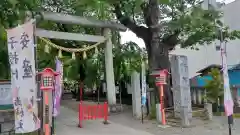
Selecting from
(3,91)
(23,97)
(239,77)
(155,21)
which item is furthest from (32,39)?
(239,77)

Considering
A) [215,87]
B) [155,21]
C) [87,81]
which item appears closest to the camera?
[215,87]

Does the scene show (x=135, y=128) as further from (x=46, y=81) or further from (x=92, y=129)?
(x=46, y=81)

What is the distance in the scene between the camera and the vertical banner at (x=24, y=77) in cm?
682

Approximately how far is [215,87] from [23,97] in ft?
30.8

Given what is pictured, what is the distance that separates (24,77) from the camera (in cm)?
691

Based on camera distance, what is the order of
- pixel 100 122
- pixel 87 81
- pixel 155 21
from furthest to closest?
1. pixel 87 81
2. pixel 155 21
3. pixel 100 122

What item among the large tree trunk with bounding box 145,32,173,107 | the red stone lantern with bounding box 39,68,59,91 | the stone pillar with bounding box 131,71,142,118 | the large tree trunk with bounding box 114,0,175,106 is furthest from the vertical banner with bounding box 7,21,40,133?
the large tree trunk with bounding box 145,32,173,107

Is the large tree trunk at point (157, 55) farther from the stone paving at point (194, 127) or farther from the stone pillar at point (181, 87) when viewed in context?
the stone paving at point (194, 127)

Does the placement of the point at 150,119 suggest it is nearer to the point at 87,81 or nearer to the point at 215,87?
the point at 215,87

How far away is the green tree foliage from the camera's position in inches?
535

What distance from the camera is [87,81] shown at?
21375mm

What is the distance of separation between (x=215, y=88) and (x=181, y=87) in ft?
8.81

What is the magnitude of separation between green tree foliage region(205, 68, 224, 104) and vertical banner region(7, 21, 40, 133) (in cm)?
912

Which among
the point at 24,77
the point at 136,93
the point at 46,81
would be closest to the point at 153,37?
the point at 136,93
